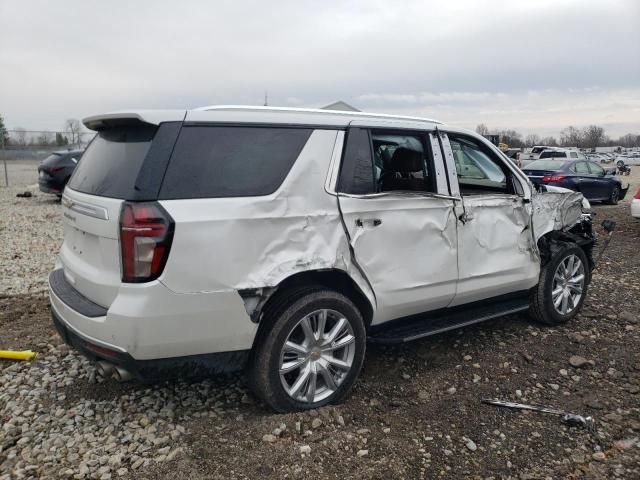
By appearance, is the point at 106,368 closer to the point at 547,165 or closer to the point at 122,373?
the point at 122,373

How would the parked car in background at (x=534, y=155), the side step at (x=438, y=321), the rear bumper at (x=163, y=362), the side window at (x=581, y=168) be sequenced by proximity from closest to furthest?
the rear bumper at (x=163, y=362) → the side step at (x=438, y=321) → the side window at (x=581, y=168) → the parked car in background at (x=534, y=155)

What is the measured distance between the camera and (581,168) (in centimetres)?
1541

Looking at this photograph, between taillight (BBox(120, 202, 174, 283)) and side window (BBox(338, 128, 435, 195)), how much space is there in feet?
3.67

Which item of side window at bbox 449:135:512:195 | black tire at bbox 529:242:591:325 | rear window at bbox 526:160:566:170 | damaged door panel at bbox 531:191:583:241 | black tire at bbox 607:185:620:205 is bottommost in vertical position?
black tire at bbox 607:185:620:205

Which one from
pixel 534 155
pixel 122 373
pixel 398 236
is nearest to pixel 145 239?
pixel 122 373

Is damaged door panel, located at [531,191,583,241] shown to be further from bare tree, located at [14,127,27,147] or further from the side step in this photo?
bare tree, located at [14,127,27,147]

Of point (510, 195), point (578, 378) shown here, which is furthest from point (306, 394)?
point (510, 195)

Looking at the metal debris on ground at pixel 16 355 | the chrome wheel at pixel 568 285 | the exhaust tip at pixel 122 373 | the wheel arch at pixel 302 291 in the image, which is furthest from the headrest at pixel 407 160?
the metal debris on ground at pixel 16 355

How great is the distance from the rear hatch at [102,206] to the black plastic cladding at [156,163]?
1.6 inches

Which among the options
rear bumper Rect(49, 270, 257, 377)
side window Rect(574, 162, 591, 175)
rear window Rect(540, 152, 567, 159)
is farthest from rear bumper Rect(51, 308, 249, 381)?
rear window Rect(540, 152, 567, 159)

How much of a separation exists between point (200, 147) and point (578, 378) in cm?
312

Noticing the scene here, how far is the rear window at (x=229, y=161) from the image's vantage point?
276 centimetres

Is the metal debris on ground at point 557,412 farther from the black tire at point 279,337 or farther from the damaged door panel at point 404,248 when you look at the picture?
the black tire at point 279,337

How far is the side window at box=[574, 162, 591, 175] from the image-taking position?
600 inches
